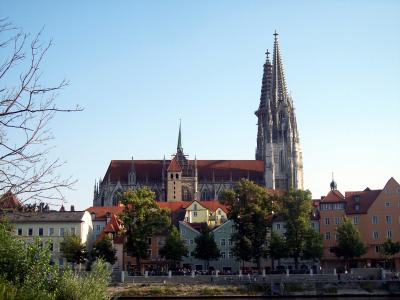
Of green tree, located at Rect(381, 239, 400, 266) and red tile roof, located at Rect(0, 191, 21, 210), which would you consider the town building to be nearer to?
green tree, located at Rect(381, 239, 400, 266)

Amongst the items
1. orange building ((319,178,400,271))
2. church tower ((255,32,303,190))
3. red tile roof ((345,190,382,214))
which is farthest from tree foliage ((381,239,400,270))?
church tower ((255,32,303,190))

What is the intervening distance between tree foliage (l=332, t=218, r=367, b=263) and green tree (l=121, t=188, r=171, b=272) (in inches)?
900

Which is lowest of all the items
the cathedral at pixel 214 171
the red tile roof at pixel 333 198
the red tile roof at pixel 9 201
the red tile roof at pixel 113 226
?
the red tile roof at pixel 9 201

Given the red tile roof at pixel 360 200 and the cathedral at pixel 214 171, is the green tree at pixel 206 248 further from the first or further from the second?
the cathedral at pixel 214 171

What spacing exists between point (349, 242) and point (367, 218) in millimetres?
10440

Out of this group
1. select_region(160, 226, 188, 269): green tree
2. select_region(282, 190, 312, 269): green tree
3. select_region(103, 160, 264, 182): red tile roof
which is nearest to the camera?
select_region(282, 190, 312, 269): green tree

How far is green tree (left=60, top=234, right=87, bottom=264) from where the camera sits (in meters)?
78.0

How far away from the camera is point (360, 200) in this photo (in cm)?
8775

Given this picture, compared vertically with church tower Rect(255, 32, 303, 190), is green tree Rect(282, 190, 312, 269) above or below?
below

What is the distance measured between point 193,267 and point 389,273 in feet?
99.3

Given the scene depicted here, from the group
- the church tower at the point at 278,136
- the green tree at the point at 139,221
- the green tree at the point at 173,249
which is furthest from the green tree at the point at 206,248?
the church tower at the point at 278,136

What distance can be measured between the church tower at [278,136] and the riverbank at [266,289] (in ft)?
231

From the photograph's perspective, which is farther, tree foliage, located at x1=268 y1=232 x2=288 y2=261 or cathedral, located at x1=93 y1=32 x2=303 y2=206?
cathedral, located at x1=93 y1=32 x2=303 y2=206

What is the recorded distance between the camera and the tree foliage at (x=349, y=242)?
76.0m
